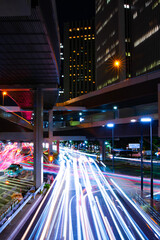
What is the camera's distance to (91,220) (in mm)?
13562

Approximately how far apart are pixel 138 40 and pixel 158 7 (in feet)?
47.2

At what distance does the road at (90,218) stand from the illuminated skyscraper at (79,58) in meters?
156

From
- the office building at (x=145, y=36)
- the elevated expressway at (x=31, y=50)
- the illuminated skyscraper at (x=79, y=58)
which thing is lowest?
the elevated expressway at (x=31, y=50)

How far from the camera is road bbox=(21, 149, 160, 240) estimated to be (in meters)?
11.5

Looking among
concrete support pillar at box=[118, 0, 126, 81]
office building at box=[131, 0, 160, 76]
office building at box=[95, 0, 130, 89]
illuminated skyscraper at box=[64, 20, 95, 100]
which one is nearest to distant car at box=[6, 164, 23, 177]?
office building at box=[131, 0, 160, 76]

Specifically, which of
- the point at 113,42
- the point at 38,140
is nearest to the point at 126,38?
the point at 113,42

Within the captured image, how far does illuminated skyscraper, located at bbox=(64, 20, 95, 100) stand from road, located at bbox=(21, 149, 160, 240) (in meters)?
156

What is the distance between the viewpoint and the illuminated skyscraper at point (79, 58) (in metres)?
176

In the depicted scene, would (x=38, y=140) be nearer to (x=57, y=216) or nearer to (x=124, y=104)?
(x=57, y=216)

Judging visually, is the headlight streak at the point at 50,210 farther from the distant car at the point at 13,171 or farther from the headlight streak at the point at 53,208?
the distant car at the point at 13,171

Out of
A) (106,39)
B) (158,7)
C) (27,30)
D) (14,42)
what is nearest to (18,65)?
(14,42)

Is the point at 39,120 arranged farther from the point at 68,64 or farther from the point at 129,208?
the point at 68,64

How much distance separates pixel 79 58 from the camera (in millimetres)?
183250

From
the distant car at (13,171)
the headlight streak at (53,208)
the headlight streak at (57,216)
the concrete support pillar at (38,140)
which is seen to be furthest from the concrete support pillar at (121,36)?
the headlight streak at (57,216)
